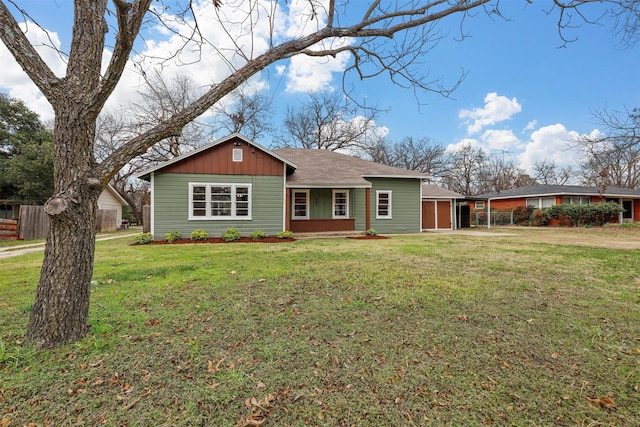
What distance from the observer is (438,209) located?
61.8 feet

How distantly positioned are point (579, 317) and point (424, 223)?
51.3ft

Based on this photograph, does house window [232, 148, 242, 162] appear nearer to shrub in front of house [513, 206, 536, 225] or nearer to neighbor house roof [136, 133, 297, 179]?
neighbor house roof [136, 133, 297, 179]

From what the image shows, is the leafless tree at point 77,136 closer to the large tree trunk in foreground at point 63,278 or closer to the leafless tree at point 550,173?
the large tree trunk in foreground at point 63,278

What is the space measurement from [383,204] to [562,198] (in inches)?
748

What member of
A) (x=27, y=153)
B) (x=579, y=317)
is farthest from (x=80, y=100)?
(x=27, y=153)

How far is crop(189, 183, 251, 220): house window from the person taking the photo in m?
12.1

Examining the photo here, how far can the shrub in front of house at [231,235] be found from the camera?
11523mm

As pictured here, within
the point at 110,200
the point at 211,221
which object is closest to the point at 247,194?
the point at 211,221

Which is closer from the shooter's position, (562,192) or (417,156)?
(562,192)

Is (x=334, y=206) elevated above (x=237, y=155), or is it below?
below

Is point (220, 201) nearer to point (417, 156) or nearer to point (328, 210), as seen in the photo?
point (328, 210)

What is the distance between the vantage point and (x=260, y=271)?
5.53m

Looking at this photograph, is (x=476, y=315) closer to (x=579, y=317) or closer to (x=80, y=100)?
(x=579, y=317)

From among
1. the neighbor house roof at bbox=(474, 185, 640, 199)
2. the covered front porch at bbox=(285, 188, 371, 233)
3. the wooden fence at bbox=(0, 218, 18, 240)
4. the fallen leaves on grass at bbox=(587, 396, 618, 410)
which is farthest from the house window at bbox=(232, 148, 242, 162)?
the neighbor house roof at bbox=(474, 185, 640, 199)
